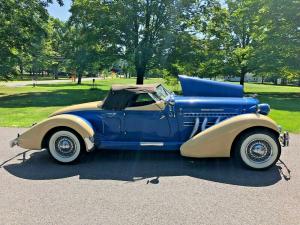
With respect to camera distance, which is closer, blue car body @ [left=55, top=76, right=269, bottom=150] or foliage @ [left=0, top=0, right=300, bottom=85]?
blue car body @ [left=55, top=76, right=269, bottom=150]

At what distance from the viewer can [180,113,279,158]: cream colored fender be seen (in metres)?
5.29

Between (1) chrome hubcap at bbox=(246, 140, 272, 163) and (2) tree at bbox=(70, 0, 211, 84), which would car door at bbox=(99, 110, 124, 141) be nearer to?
(1) chrome hubcap at bbox=(246, 140, 272, 163)

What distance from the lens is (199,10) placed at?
23281mm

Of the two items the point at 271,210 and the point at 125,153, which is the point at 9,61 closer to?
the point at 125,153

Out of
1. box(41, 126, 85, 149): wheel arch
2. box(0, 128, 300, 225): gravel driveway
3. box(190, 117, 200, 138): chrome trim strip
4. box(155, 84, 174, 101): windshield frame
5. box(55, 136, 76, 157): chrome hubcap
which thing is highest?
box(155, 84, 174, 101): windshield frame

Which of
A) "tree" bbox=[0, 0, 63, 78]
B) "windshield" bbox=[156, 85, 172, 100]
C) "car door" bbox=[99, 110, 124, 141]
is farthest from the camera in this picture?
"tree" bbox=[0, 0, 63, 78]

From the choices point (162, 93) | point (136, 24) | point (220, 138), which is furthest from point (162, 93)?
point (136, 24)

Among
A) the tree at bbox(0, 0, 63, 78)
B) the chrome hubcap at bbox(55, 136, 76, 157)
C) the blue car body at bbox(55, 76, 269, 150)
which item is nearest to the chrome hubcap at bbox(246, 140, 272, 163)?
the blue car body at bbox(55, 76, 269, 150)

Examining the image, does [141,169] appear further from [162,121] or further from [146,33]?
[146,33]

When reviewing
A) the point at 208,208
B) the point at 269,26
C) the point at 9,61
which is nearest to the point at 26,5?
the point at 9,61

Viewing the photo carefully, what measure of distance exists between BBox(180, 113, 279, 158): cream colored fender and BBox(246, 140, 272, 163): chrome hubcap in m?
0.30

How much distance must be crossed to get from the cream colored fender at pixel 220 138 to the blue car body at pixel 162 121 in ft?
1.30

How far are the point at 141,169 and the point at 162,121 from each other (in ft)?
3.27

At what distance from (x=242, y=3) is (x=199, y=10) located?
Result: 35.8 feet
